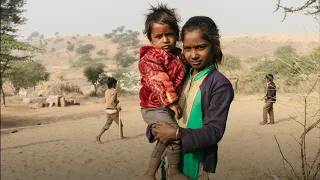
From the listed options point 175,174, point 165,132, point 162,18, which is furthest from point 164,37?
point 175,174


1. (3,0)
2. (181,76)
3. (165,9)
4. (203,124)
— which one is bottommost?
(203,124)

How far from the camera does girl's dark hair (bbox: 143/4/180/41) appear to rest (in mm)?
1886

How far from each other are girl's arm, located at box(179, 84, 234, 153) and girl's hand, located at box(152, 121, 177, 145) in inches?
1.4

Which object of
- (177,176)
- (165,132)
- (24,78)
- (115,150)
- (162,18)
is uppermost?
(162,18)

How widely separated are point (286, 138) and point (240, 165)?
2551 millimetres

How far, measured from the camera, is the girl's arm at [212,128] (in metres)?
1.37

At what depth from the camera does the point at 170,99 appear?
1.58m

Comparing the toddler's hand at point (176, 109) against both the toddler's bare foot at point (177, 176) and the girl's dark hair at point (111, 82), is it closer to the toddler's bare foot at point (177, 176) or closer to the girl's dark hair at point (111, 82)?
the toddler's bare foot at point (177, 176)

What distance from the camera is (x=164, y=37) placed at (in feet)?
6.11

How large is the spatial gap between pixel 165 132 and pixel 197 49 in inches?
17.0

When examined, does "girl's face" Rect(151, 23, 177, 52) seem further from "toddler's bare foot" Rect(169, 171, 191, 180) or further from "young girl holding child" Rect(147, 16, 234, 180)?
"toddler's bare foot" Rect(169, 171, 191, 180)

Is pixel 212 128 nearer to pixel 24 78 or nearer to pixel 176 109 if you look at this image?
pixel 176 109

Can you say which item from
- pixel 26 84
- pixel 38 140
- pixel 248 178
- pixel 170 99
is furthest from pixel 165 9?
pixel 26 84

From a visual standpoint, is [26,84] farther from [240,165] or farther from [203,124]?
[203,124]
